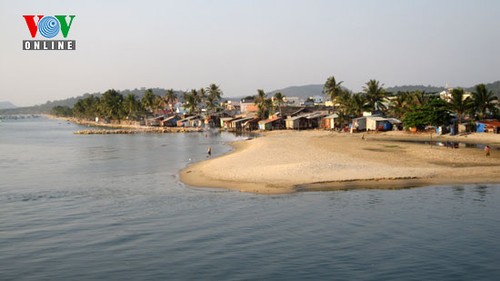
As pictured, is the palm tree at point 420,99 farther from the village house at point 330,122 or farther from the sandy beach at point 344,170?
the sandy beach at point 344,170

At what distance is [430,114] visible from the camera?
231 feet

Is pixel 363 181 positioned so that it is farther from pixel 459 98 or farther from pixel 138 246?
pixel 459 98

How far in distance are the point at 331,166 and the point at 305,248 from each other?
61.7 feet

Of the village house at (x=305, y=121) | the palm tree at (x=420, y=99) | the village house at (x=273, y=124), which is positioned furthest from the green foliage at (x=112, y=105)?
the palm tree at (x=420, y=99)

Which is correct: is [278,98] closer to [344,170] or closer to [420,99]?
[420,99]

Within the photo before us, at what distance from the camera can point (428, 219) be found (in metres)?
22.6

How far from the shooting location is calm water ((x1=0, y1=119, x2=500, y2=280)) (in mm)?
16266

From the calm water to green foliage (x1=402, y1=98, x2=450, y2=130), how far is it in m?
42.1

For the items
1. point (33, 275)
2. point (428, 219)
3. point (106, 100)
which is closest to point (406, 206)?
point (428, 219)

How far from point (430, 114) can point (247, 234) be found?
187ft

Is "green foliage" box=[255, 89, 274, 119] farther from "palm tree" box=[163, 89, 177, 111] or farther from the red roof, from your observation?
the red roof

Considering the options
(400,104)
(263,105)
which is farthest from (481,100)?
(263,105)

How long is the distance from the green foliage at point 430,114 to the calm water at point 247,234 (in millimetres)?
42125

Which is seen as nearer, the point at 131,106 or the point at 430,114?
the point at 430,114
